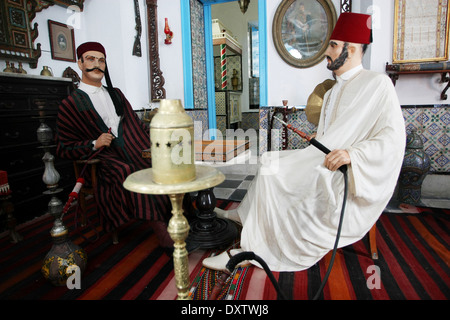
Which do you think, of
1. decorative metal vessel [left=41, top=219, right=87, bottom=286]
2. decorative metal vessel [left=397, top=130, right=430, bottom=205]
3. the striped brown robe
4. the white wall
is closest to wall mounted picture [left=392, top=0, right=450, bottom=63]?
the white wall

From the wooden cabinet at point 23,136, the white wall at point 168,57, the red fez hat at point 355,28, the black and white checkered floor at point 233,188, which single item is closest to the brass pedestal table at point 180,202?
the red fez hat at point 355,28

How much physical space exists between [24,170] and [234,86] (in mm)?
7322

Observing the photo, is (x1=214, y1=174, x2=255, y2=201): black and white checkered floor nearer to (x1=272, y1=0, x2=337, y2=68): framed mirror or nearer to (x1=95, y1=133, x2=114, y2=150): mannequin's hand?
(x1=95, y1=133, x2=114, y2=150): mannequin's hand

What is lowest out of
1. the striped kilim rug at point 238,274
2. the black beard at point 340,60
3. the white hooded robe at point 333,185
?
the striped kilim rug at point 238,274

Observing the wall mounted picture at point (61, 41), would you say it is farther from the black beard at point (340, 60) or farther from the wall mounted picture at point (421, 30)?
the wall mounted picture at point (421, 30)

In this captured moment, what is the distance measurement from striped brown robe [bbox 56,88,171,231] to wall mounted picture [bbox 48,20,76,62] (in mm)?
1849

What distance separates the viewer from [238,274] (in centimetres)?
191

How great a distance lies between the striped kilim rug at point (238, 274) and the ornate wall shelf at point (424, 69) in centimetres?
169

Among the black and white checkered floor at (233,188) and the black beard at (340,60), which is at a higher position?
the black beard at (340,60)

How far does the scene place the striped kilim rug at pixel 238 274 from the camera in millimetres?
1712

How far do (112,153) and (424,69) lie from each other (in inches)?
131

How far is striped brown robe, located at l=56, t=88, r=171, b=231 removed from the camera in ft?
7.06
